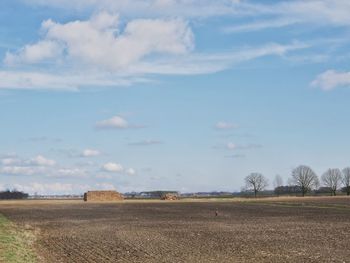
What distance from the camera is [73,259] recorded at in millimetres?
25281

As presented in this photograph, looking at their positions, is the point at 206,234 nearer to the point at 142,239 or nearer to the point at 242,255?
the point at 142,239

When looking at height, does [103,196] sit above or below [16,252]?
above

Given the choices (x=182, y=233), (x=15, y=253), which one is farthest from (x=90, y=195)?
(x=15, y=253)

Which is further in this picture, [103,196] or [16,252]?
[103,196]

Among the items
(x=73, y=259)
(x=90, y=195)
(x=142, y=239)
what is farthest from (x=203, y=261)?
(x=90, y=195)

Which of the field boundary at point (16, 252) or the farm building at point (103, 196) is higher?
the farm building at point (103, 196)

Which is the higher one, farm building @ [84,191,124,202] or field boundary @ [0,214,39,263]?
farm building @ [84,191,124,202]

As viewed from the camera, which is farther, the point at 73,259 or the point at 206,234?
the point at 206,234

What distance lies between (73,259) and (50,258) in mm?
1464

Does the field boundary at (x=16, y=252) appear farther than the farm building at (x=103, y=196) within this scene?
No

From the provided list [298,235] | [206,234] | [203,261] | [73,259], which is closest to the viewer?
[203,261]

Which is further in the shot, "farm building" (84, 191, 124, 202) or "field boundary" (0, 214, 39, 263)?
"farm building" (84, 191, 124, 202)

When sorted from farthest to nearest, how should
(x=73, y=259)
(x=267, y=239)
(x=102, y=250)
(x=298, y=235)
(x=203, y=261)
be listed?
(x=298, y=235)
(x=267, y=239)
(x=102, y=250)
(x=73, y=259)
(x=203, y=261)

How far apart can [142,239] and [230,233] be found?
6708mm
